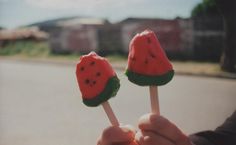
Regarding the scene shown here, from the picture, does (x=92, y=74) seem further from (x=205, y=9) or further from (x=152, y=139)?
(x=205, y=9)

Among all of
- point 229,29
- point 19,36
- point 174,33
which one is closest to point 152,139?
point 229,29

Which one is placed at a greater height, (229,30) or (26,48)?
(229,30)

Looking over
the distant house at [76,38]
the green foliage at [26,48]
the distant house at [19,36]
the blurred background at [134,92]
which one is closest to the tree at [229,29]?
the blurred background at [134,92]

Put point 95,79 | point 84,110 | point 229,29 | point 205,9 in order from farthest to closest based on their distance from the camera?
point 205,9 → point 229,29 → point 84,110 → point 95,79

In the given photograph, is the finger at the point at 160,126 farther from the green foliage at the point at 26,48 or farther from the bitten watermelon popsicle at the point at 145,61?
the green foliage at the point at 26,48

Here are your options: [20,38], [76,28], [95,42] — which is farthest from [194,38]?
[20,38]

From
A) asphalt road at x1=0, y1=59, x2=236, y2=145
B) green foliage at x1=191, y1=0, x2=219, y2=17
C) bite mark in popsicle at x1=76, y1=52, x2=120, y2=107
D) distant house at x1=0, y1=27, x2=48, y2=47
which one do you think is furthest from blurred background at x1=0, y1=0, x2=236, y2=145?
distant house at x1=0, y1=27, x2=48, y2=47
